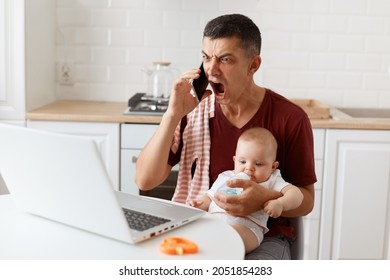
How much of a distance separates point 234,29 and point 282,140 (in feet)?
1.24

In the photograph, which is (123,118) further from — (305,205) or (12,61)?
(305,205)

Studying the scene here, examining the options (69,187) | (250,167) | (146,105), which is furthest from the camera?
(146,105)

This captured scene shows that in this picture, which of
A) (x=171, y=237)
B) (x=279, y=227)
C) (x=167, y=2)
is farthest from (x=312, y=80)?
(x=171, y=237)

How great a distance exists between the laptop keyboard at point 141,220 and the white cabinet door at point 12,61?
154cm

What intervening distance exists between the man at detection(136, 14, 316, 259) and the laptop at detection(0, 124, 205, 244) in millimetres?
456

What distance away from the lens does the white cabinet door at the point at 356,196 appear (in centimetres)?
270

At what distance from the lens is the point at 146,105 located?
2.89 metres

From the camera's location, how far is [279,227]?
1.78 m

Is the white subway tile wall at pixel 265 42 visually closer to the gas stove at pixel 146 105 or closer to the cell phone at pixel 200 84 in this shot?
the gas stove at pixel 146 105

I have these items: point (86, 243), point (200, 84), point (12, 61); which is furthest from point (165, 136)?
point (12, 61)

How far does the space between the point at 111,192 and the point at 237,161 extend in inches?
27.0

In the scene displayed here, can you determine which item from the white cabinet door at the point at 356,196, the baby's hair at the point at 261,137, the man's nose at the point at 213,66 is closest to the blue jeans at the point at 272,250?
the baby's hair at the point at 261,137

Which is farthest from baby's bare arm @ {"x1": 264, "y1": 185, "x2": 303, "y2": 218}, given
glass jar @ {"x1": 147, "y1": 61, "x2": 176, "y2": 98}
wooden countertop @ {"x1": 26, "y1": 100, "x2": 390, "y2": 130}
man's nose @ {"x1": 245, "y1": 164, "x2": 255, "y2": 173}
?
glass jar @ {"x1": 147, "y1": 61, "x2": 176, "y2": 98}

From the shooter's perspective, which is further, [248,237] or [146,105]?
[146,105]
